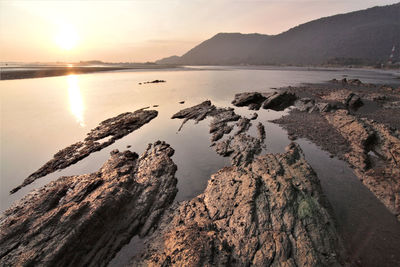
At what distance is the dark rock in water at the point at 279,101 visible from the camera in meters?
37.9

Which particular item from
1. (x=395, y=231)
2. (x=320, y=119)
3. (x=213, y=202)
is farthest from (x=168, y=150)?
(x=320, y=119)

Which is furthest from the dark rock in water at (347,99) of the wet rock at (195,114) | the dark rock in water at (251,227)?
the dark rock in water at (251,227)

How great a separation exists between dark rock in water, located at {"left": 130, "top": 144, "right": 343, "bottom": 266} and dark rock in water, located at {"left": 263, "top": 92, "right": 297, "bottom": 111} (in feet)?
89.1

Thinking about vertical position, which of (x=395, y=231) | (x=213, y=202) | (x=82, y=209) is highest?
(x=82, y=209)

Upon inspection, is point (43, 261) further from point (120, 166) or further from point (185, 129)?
point (185, 129)

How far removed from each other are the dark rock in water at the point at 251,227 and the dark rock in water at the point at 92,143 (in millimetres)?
13104

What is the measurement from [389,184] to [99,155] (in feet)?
83.0

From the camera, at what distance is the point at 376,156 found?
54.6 feet

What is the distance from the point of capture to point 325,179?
1410 cm

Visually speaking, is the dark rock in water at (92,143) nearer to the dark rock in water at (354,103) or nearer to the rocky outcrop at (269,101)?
the rocky outcrop at (269,101)

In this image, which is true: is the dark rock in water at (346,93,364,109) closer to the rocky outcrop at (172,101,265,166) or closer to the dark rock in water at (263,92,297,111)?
the dark rock in water at (263,92,297,111)

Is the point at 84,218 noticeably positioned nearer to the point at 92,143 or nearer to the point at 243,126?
the point at 92,143

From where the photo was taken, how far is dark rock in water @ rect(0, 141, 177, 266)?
808 cm

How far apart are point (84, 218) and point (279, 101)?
131 ft
